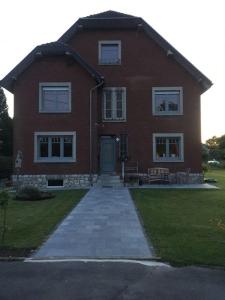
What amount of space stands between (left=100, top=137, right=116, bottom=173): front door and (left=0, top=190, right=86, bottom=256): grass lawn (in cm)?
718

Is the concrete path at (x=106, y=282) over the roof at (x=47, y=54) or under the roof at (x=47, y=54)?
under

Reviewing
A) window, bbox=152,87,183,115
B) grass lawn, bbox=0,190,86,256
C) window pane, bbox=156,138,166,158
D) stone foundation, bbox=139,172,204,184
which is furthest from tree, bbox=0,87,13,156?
grass lawn, bbox=0,190,86,256

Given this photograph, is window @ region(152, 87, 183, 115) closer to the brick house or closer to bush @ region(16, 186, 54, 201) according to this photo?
the brick house

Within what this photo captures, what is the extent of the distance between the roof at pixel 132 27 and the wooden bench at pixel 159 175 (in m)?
5.28

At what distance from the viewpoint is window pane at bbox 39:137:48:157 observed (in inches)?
1032

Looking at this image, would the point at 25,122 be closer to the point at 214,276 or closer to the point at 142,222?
the point at 142,222

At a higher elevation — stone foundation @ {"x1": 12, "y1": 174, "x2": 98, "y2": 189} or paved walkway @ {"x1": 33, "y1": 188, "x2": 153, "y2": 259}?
stone foundation @ {"x1": 12, "y1": 174, "x2": 98, "y2": 189}

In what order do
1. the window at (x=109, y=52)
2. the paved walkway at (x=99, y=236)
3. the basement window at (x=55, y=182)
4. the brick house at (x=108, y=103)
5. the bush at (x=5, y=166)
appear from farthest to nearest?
the bush at (x=5, y=166)
the window at (x=109, y=52)
the basement window at (x=55, y=182)
the brick house at (x=108, y=103)
the paved walkway at (x=99, y=236)

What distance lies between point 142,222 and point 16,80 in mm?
15931

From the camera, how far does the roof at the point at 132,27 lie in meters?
27.1

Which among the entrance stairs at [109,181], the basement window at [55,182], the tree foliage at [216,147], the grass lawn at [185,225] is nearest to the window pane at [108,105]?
the entrance stairs at [109,181]

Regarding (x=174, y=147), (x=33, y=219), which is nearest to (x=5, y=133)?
(x=174, y=147)

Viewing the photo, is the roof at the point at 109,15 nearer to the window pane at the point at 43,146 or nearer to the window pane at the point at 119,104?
the window pane at the point at 119,104

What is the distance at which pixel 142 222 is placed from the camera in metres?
12.5
